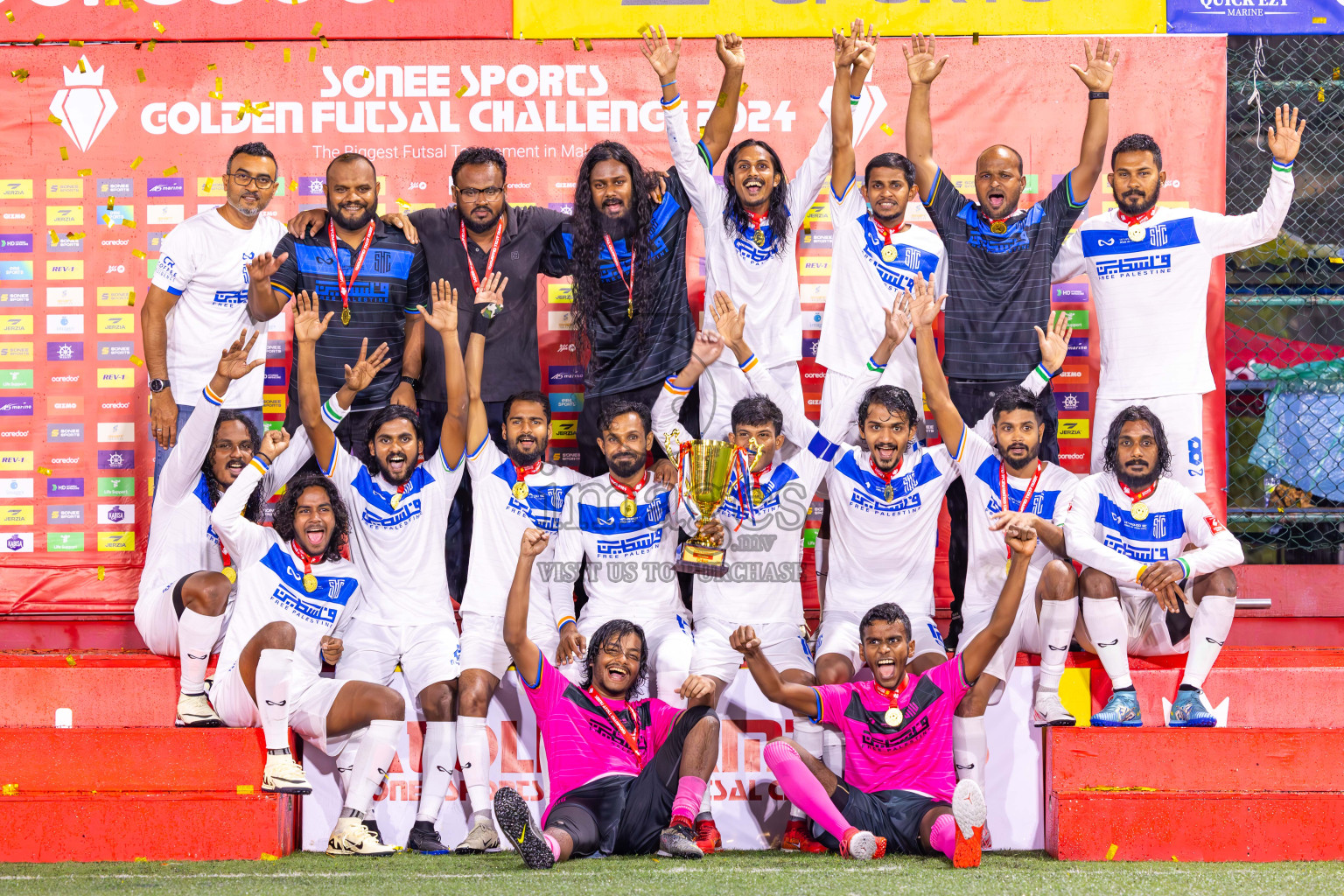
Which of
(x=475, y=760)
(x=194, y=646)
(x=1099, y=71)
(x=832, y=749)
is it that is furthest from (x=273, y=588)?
(x=1099, y=71)

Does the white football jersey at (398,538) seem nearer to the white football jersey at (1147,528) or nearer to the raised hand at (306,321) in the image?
the raised hand at (306,321)

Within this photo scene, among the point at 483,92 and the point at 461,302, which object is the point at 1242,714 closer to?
the point at 461,302

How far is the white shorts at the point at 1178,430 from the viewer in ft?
17.5

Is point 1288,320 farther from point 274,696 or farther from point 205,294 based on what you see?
point 205,294

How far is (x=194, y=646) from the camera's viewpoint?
194 inches

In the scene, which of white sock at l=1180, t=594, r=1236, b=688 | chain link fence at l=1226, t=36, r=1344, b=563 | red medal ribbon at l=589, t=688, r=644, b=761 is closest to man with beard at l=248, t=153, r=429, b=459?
red medal ribbon at l=589, t=688, r=644, b=761

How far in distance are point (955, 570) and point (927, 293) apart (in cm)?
129

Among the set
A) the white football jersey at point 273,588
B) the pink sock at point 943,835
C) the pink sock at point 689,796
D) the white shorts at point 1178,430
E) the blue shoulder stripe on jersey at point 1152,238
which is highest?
the blue shoulder stripe on jersey at point 1152,238

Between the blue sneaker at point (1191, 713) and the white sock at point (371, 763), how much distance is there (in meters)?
3.11

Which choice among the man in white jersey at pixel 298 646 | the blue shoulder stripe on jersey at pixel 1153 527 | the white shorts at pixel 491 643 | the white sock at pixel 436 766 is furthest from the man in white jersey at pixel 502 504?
the blue shoulder stripe on jersey at pixel 1153 527

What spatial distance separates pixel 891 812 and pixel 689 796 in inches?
29.9

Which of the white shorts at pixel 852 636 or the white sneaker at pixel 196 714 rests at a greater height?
the white shorts at pixel 852 636

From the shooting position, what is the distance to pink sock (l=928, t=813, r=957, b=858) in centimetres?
426

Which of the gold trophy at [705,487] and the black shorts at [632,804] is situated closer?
the black shorts at [632,804]
